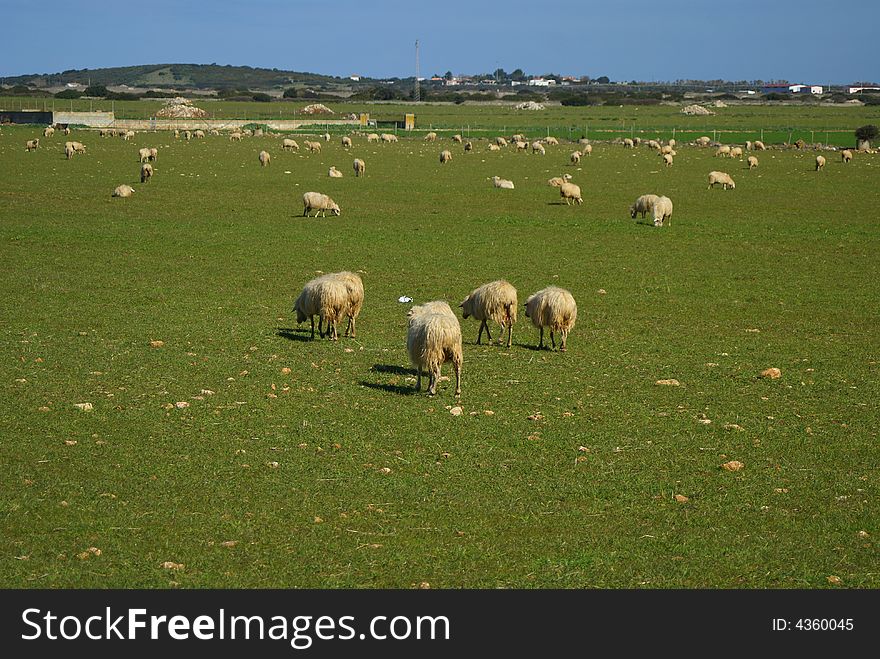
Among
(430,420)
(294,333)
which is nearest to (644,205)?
(294,333)

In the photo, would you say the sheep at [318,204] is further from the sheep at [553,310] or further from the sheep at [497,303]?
the sheep at [553,310]

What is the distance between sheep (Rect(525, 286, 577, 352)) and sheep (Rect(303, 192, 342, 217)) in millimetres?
18436

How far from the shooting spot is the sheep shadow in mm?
16734

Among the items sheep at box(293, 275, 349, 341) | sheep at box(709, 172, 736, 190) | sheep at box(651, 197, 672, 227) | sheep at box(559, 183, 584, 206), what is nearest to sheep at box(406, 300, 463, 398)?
sheep at box(293, 275, 349, 341)

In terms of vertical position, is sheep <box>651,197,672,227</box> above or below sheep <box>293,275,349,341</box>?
above

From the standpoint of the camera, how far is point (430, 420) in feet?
40.9

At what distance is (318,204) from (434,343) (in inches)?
850

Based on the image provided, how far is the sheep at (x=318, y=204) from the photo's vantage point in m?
33.5

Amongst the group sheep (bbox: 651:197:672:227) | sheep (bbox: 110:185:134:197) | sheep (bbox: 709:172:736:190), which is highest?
sheep (bbox: 709:172:736:190)

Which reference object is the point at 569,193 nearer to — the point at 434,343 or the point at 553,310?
the point at 553,310

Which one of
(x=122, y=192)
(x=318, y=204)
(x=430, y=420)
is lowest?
(x=430, y=420)

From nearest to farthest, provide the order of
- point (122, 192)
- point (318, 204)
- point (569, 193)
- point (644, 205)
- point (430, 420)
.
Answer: point (430, 420) → point (644, 205) → point (318, 204) → point (122, 192) → point (569, 193)

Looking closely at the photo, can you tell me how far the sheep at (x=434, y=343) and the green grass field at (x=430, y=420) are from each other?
43 centimetres

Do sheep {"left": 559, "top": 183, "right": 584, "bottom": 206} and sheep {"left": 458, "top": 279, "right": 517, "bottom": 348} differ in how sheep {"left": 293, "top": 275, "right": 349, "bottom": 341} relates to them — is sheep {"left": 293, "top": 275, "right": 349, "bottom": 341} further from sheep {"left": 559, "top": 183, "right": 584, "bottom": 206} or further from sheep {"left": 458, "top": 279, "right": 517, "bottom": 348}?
sheep {"left": 559, "top": 183, "right": 584, "bottom": 206}
